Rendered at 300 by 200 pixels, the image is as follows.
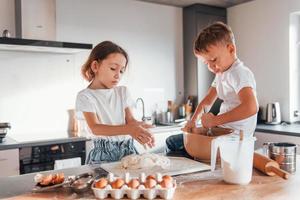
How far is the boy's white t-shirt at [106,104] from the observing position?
1312 millimetres

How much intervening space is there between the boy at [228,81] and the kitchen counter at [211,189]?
0.22 m

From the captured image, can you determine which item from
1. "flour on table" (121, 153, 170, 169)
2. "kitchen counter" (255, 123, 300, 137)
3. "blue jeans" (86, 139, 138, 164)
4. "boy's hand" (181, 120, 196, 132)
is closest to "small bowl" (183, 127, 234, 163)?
"boy's hand" (181, 120, 196, 132)

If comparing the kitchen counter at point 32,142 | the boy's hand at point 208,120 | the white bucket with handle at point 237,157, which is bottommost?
the kitchen counter at point 32,142

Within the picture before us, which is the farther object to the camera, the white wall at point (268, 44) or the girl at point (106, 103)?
the white wall at point (268, 44)

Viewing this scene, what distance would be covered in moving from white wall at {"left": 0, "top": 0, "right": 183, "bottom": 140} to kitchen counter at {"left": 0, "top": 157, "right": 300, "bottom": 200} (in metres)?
1.31

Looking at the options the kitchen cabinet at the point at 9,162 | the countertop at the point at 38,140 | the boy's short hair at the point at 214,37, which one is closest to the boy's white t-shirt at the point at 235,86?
the boy's short hair at the point at 214,37

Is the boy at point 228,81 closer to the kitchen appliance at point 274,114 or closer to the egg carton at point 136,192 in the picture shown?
the egg carton at point 136,192

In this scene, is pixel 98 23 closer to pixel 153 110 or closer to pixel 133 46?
pixel 133 46

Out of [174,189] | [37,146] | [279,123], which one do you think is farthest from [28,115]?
[279,123]

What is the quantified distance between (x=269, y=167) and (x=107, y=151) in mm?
661

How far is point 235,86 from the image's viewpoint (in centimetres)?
123

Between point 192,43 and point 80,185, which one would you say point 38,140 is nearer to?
point 80,185

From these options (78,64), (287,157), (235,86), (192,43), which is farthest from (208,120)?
(192,43)

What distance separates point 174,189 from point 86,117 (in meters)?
0.60
